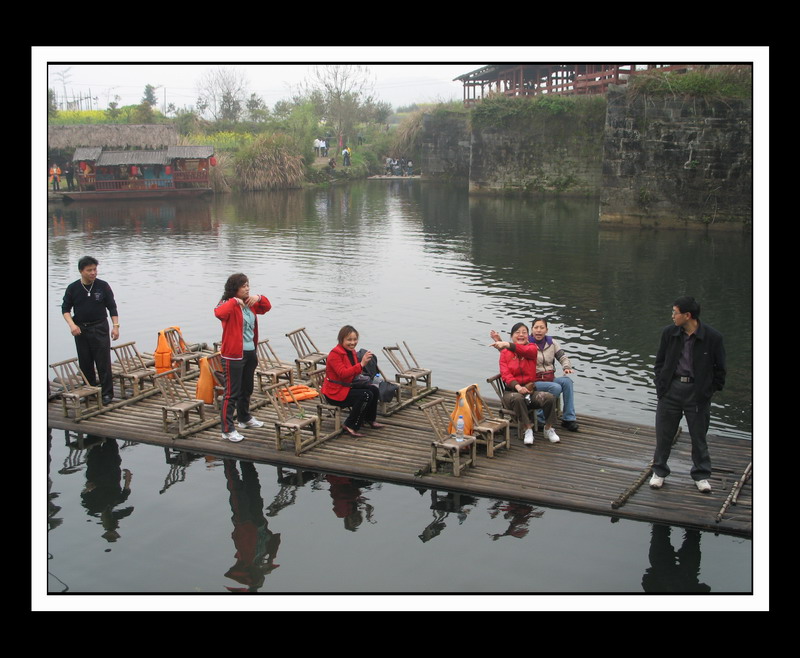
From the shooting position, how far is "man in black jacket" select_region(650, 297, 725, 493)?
8.23 meters

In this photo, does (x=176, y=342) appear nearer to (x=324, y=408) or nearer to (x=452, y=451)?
(x=324, y=408)

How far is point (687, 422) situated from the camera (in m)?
8.55

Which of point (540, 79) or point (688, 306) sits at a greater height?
point (540, 79)

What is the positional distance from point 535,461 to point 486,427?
679 millimetres

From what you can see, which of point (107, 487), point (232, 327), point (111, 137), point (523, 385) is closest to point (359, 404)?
point (232, 327)

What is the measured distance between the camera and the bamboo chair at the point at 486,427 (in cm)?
972

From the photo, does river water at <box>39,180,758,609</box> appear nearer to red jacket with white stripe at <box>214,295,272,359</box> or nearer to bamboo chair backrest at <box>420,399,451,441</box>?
bamboo chair backrest at <box>420,399,451,441</box>

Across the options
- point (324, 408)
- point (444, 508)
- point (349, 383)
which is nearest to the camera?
point (444, 508)

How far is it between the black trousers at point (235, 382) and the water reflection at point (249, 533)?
561 millimetres

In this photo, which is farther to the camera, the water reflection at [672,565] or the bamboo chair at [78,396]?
the bamboo chair at [78,396]

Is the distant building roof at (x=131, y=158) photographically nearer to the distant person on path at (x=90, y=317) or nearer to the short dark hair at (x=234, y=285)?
the distant person on path at (x=90, y=317)

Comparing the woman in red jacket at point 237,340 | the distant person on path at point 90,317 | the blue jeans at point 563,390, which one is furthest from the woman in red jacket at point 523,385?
the distant person on path at point 90,317

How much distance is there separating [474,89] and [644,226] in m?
29.4

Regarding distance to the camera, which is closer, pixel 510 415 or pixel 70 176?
pixel 510 415
